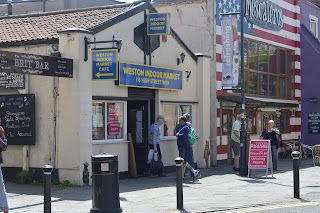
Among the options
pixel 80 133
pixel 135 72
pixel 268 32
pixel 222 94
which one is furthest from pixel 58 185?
pixel 268 32

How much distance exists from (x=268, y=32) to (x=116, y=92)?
1191 cm

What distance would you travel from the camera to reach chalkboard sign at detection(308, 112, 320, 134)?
29.4 m

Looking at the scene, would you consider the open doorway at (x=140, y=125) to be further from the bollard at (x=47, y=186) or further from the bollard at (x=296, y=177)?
the bollard at (x=47, y=186)

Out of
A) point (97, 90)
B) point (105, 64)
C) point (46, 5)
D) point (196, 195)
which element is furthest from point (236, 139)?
point (46, 5)

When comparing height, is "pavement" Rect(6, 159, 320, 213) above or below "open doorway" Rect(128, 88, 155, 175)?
A: below

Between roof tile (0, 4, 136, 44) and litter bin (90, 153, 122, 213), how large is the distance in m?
5.81

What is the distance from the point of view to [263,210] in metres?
12.1

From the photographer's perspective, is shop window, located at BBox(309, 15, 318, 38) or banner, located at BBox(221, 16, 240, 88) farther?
shop window, located at BBox(309, 15, 318, 38)

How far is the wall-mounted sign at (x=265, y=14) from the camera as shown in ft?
82.6

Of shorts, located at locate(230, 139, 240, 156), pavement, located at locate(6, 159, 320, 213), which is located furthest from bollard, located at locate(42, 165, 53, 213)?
shorts, located at locate(230, 139, 240, 156)

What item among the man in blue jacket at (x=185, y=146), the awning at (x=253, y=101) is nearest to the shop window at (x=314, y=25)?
the awning at (x=253, y=101)

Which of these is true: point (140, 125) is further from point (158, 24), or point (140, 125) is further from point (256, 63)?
point (256, 63)

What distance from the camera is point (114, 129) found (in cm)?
1747

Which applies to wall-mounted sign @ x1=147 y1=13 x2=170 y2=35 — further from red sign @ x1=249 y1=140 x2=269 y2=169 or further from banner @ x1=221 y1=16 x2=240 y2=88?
red sign @ x1=249 y1=140 x2=269 y2=169
